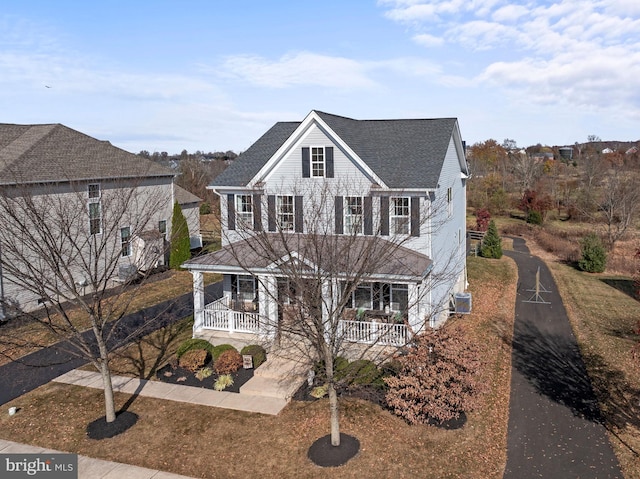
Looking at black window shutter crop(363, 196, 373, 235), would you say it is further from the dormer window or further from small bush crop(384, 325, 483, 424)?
small bush crop(384, 325, 483, 424)

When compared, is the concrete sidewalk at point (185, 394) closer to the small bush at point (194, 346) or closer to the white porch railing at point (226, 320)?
the small bush at point (194, 346)

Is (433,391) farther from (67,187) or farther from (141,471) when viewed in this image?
(67,187)

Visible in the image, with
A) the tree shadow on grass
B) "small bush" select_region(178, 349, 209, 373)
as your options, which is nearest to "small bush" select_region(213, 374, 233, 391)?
"small bush" select_region(178, 349, 209, 373)

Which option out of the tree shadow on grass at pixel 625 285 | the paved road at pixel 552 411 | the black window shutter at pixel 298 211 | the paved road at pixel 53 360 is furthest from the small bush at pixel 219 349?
the tree shadow on grass at pixel 625 285

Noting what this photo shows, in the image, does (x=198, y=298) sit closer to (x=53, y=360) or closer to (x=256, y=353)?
(x=256, y=353)

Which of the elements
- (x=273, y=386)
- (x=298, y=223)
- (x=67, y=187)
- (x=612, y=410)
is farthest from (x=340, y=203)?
(x=67, y=187)

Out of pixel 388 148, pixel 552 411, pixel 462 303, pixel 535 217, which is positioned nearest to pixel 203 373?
pixel 552 411
